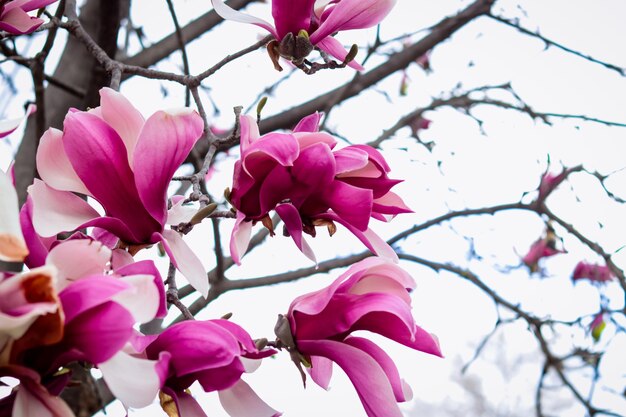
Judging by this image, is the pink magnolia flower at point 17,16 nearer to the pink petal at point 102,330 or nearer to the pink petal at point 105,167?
the pink petal at point 105,167

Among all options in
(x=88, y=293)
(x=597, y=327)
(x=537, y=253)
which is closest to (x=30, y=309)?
(x=88, y=293)

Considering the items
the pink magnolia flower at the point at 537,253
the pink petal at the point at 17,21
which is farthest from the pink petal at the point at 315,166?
the pink magnolia flower at the point at 537,253

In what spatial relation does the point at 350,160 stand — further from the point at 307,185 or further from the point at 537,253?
the point at 537,253

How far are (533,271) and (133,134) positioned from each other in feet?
4.10

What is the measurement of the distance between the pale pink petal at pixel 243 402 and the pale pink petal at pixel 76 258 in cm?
11

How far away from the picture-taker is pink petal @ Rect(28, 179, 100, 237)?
0.32 m

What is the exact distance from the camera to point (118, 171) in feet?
1.11

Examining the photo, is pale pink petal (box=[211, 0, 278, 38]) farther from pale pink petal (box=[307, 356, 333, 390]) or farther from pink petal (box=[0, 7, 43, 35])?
pale pink petal (box=[307, 356, 333, 390])

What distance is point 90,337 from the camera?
237 millimetres

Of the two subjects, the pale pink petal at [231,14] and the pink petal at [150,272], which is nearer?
the pink petal at [150,272]

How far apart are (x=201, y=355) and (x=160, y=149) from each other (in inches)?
4.2

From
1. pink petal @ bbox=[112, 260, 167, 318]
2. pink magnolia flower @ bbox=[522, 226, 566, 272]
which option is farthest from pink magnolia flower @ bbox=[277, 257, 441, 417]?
pink magnolia flower @ bbox=[522, 226, 566, 272]

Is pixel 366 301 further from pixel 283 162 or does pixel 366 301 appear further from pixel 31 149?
pixel 31 149

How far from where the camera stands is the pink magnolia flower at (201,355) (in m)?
0.28
